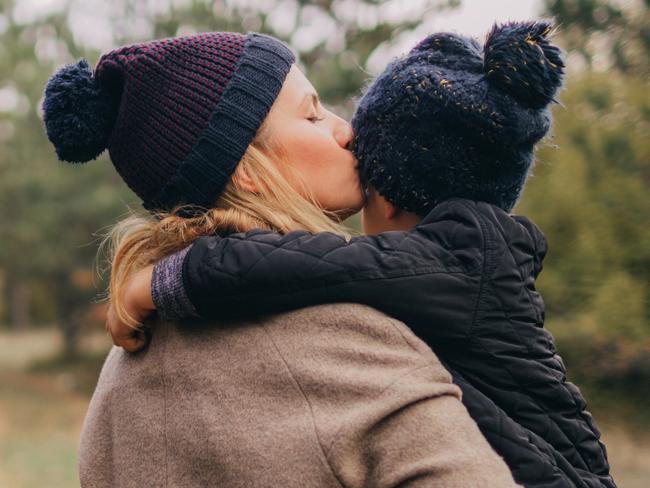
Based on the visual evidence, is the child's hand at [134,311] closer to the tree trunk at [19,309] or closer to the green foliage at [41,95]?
the green foliage at [41,95]

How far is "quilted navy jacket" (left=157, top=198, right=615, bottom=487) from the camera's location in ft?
3.92

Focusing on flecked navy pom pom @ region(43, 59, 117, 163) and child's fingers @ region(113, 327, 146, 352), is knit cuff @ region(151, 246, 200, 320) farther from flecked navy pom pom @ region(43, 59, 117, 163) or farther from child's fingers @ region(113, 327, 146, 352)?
flecked navy pom pom @ region(43, 59, 117, 163)

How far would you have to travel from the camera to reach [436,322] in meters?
1.19

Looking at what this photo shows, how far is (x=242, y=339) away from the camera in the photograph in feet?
4.12

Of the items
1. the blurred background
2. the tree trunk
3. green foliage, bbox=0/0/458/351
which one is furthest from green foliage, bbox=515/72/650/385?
the tree trunk

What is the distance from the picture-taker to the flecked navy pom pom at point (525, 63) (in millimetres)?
1336

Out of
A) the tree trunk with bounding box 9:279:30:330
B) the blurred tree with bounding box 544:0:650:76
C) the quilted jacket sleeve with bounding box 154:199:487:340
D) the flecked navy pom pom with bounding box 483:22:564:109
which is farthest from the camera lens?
the tree trunk with bounding box 9:279:30:330

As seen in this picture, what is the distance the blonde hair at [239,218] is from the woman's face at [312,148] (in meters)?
0.02

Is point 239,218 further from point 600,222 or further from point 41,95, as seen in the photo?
point 41,95

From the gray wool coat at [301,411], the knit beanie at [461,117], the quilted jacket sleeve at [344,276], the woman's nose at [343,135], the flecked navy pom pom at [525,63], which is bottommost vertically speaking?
the gray wool coat at [301,411]

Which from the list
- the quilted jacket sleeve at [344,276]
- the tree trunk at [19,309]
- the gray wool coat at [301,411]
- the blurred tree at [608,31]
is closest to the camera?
the gray wool coat at [301,411]

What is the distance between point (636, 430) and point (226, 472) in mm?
7997

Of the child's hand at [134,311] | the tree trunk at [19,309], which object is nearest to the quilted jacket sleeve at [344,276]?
the child's hand at [134,311]

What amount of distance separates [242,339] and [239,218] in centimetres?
25
